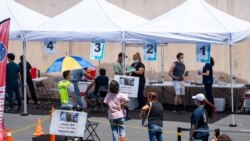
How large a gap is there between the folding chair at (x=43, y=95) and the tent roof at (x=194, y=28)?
493cm

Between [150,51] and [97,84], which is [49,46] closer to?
[97,84]

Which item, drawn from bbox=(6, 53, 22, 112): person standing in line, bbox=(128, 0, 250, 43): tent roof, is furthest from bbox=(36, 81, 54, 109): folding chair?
bbox=(128, 0, 250, 43): tent roof

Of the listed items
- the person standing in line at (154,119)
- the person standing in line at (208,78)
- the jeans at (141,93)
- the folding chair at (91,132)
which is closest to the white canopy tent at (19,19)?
the jeans at (141,93)

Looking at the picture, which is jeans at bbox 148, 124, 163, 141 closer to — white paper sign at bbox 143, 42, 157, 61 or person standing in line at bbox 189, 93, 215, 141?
person standing in line at bbox 189, 93, 215, 141

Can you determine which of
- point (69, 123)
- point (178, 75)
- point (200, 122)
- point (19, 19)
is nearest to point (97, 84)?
point (178, 75)

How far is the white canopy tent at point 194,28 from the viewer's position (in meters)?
14.4

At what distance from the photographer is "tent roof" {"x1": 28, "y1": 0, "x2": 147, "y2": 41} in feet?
51.3

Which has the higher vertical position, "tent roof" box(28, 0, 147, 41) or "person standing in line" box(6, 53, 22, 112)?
"tent roof" box(28, 0, 147, 41)

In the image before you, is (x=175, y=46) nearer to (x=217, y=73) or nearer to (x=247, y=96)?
(x=217, y=73)

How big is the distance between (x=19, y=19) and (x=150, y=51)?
180 inches

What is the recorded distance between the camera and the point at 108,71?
19781 mm

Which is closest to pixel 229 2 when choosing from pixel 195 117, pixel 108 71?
pixel 108 71

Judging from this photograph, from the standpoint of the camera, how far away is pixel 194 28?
1484 cm

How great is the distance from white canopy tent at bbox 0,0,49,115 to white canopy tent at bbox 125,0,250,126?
3.33 meters
